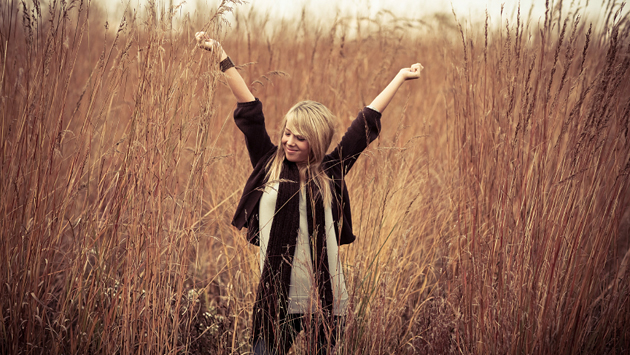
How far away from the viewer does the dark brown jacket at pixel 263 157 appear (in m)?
1.66

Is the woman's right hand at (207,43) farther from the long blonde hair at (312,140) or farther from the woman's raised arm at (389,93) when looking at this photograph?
the woman's raised arm at (389,93)

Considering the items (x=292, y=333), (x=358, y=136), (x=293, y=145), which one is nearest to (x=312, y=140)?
(x=293, y=145)

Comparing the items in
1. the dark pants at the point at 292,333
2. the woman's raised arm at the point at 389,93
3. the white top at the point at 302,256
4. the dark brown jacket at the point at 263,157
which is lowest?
the dark pants at the point at 292,333

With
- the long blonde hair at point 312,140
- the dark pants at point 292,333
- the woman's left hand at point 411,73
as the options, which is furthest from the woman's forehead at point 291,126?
the dark pants at point 292,333

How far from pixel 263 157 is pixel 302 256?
1.25ft

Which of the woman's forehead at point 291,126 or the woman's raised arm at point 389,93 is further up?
the woman's raised arm at point 389,93

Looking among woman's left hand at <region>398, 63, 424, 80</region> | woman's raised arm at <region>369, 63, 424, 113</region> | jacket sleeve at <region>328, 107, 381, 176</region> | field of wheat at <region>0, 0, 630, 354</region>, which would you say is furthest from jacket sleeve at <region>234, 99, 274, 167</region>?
woman's left hand at <region>398, 63, 424, 80</region>

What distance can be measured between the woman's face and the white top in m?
0.11

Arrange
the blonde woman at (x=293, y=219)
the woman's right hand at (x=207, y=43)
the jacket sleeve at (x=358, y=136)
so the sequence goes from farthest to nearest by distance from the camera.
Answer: the jacket sleeve at (x=358, y=136)
the blonde woman at (x=293, y=219)
the woman's right hand at (x=207, y=43)

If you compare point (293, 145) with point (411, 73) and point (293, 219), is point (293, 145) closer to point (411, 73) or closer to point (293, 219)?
point (293, 219)

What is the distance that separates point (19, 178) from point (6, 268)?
290mm

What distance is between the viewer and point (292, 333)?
167 cm

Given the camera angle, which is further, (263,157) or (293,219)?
(263,157)

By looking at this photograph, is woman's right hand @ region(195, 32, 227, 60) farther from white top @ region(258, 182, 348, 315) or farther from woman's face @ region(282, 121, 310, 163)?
white top @ region(258, 182, 348, 315)
